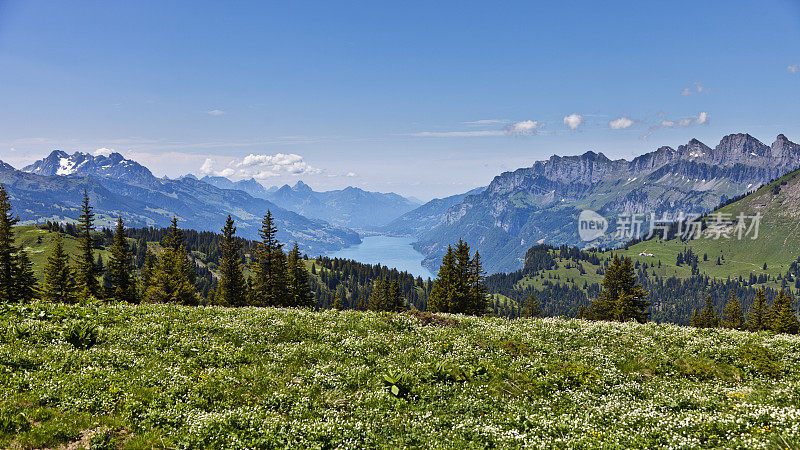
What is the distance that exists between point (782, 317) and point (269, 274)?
291 ft

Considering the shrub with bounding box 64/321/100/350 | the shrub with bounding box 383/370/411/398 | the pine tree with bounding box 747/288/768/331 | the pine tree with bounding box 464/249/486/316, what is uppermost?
the shrub with bounding box 64/321/100/350

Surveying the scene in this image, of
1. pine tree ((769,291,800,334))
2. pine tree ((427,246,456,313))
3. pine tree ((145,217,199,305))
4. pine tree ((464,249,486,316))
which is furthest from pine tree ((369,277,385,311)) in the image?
pine tree ((769,291,800,334))


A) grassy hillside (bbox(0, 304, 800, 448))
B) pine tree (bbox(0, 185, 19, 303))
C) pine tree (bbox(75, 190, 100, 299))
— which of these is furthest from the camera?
pine tree (bbox(75, 190, 100, 299))

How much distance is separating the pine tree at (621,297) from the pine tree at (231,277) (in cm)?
6159

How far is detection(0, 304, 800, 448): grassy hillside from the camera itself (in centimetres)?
1080

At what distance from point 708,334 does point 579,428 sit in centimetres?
1587

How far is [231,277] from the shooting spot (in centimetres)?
Answer: 5925

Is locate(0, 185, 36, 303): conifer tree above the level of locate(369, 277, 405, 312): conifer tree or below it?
above

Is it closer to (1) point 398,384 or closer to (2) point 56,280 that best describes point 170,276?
(2) point 56,280

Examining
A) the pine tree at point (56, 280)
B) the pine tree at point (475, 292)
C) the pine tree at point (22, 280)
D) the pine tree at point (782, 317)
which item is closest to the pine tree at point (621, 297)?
the pine tree at point (475, 292)

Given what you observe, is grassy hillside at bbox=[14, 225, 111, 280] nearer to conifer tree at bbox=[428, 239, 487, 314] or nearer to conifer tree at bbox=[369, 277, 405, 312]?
conifer tree at bbox=[369, 277, 405, 312]

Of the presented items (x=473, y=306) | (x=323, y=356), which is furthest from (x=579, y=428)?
(x=473, y=306)

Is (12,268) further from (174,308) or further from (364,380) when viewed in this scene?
(364,380)

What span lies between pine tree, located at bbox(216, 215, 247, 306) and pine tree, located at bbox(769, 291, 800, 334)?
89.9 meters
